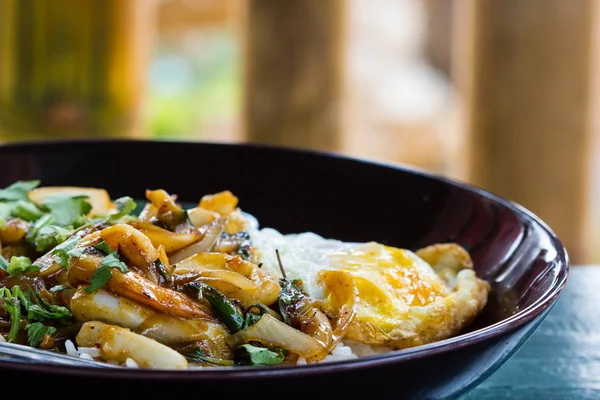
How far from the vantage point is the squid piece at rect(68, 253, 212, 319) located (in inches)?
69.4

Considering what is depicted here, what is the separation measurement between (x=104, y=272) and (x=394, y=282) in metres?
0.77

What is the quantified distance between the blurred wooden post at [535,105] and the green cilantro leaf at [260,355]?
2747 millimetres

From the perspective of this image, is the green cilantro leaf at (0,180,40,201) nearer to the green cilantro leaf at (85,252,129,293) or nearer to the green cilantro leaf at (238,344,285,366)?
the green cilantro leaf at (85,252,129,293)

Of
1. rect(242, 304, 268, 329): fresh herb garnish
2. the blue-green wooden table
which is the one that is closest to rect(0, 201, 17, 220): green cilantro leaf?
rect(242, 304, 268, 329): fresh herb garnish

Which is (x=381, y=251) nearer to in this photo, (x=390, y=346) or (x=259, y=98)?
(x=390, y=346)

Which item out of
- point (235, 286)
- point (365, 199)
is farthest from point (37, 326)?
point (365, 199)

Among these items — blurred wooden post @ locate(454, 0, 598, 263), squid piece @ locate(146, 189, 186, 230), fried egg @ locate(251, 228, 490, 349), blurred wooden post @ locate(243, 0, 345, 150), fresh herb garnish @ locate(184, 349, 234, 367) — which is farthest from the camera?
blurred wooden post @ locate(243, 0, 345, 150)

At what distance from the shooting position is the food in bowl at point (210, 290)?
1.74m

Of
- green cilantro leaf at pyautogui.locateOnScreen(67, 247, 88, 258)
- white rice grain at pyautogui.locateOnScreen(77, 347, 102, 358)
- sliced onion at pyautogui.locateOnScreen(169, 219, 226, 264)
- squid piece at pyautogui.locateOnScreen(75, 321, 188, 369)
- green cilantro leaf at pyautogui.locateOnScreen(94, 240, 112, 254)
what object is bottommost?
white rice grain at pyautogui.locateOnScreen(77, 347, 102, 358)

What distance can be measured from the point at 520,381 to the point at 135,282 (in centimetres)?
92

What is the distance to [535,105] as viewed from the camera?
13.7 ft

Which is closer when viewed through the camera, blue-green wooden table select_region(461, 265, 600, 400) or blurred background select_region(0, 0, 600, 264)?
blue-green wooden table select_region(461, 265, 600, 400)

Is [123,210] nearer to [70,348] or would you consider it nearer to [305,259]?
[305,259]

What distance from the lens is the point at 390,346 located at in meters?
2.04
